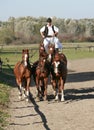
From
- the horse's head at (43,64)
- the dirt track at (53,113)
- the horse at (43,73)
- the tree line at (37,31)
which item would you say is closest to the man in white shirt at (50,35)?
the horse's head at (43,64)

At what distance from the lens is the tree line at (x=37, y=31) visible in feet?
321

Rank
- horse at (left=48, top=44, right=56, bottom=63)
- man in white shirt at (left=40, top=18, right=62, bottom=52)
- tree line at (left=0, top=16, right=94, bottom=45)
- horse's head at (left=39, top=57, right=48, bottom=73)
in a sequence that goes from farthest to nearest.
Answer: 1. tree line at (left=0, top=16, right=94, bottom=45)
2. man in white shirt at (left=40, top=18, right=62, bottom=52)
3. horse at (left=48, top=44, right=56, bottom=63)
4. horse's head at (left=39, top=57, right=48, bottom=73)

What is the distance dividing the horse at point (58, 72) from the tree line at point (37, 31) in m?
68.5

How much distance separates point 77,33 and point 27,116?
97072 millimetres

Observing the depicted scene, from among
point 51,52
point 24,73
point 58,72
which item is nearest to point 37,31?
point 51,52

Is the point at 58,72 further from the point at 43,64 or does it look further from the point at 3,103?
the point at 3,103

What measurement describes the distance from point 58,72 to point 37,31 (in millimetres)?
86612

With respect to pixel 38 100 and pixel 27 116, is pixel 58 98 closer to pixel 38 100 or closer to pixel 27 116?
pixel 38 100

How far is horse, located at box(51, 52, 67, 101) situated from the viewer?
1900 cm

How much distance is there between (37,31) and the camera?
10538 cm

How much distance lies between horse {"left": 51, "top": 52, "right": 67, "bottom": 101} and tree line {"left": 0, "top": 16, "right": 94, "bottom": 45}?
68503 millimetres

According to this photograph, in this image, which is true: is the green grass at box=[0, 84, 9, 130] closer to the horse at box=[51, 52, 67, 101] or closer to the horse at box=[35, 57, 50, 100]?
the horse at box=[35, 57, 50, 100]

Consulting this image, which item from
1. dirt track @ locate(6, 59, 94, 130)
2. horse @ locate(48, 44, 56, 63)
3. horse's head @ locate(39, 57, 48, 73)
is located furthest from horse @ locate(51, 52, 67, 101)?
dirt track @ locate(6, 59, 94, 130)

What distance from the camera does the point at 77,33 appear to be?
112 m
